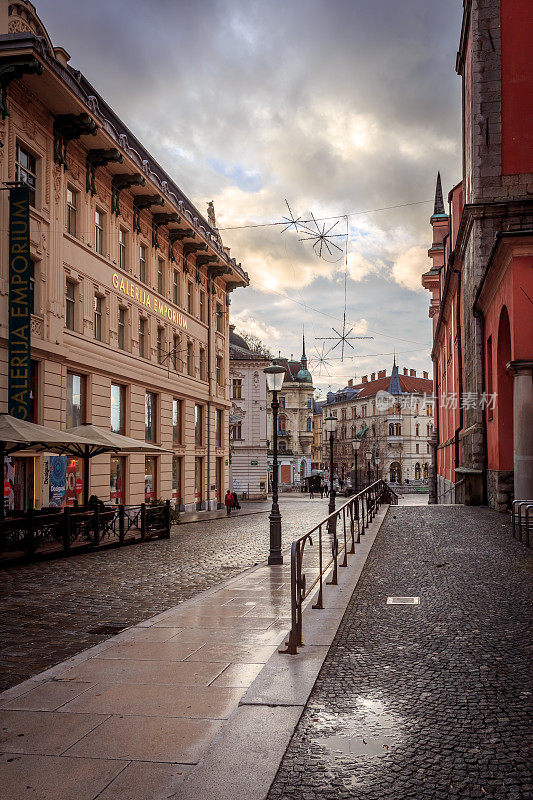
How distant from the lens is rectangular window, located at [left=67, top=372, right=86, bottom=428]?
23.6m

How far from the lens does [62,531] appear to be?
16.9 m

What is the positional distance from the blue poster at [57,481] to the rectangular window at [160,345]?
10.9m

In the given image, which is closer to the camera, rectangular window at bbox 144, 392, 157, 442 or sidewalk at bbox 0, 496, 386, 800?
sidewalk at bbox 0, 496, 386, 800

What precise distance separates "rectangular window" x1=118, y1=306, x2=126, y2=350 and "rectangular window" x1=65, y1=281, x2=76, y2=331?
162 inches

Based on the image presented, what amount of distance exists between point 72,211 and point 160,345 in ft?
31.2

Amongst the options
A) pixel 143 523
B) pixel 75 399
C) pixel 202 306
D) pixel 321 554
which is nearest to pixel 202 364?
pixel 202 306

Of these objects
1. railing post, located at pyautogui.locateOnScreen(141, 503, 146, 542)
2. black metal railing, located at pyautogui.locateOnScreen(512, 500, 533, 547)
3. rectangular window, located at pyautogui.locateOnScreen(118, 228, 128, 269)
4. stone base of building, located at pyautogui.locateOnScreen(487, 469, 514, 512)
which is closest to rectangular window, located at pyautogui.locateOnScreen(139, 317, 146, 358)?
rectangular window, located at pyautogui.locateOnScreen(118, 228, 128, 269)

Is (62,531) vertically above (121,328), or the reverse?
(121,328)

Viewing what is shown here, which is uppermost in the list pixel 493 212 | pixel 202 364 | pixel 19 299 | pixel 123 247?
pixel 493 212

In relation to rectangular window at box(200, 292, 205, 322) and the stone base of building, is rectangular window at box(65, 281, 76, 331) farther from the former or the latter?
rectangular window at box(200, 292, 205, 322)

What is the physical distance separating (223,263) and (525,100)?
63.3ft

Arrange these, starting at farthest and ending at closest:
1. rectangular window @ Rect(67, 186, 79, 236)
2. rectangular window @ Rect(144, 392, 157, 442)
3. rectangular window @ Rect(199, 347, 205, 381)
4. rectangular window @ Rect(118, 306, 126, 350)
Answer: rectangular window @ Rect(199, 347, 205, 381) < rectangular window @ Rect(144, 392, 157, 442) < rectangular window @ Rect(118, 306, 126, 350) < rectangular window @ Rect(67, 186, 79, 236)

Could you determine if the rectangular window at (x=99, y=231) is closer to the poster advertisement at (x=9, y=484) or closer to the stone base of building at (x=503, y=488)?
the poster advertisement at (x=9, y=484)

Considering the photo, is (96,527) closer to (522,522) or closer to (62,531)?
(62,531)
